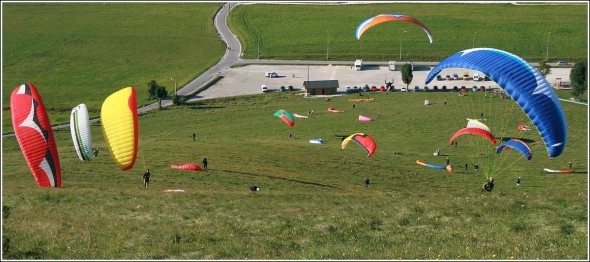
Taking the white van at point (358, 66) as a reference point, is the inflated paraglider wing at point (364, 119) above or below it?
below

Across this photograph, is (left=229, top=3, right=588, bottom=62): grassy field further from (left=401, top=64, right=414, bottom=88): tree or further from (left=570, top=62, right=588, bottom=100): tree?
(left=570, top=62, right=588, bottom=100): tree

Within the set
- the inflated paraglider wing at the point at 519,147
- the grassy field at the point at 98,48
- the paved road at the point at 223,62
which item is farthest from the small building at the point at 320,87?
the inflated paraglider wing at the point at 519,147

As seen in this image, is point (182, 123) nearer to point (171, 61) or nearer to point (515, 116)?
point (515, 116)

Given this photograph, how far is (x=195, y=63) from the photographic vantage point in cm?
10850

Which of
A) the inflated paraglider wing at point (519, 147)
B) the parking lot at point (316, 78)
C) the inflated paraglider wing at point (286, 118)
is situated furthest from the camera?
the parking lot at point (316, 78)

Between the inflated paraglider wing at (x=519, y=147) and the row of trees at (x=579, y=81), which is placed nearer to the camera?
the inflated paraglider wing at (x=519, y=147)

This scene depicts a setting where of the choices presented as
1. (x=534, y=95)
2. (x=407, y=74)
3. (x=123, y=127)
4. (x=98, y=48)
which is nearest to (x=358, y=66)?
(x=407, y=74)

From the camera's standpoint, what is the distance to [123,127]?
33.2m

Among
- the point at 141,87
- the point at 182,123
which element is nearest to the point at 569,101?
the point at 182,123

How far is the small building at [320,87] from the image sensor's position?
287 feet

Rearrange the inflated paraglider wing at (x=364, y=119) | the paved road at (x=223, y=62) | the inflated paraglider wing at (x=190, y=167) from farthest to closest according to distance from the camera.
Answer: the paved road at (x=223, y=62) → the inflated paraglider wing at (x=364, y=119) → the inflated paraglider wing at (x=190, y=167)

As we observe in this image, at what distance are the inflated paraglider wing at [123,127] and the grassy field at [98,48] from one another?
4450 centimetres

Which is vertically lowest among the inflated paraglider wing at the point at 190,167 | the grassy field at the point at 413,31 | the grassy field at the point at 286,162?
the inflated paraglider wing at the point at 190,167

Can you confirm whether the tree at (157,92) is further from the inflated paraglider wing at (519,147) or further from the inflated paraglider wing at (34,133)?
the inflated paraglider wing at (34,133)
